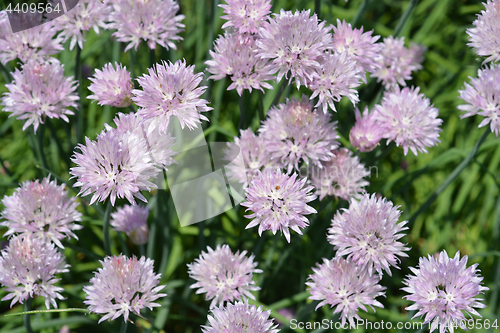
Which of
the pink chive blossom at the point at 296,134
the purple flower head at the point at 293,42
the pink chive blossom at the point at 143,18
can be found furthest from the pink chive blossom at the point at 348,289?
the pink chive blossom at the point at 143,18

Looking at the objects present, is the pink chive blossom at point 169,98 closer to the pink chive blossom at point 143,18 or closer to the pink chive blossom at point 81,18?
the pink chive blossom at point 143,18

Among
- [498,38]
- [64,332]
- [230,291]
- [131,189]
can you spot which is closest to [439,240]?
[498,38]

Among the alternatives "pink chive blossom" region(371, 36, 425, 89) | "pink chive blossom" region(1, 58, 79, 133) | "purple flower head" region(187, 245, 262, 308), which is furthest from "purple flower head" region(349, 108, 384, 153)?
"pink chive blossom" region(1, 58, 79, 133)

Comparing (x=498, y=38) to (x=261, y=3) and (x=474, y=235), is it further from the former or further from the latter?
(x=474, y=235)

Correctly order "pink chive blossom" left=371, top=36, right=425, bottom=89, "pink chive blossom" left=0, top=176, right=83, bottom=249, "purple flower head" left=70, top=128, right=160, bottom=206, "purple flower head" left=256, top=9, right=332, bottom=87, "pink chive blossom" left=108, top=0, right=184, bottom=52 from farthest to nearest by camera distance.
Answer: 1. "pink chive blossom" left=371, top=36, right=425, bottom=89
2. "pink chive blossom" left=108, top=0, right=184, bottom=52
3. "pink chive blossom" left=0, top=176, right=83, bottom=249
4. "purple flower head" left=256, top=9, right=332, bottom=87
5. "purple flower head" left=70, top=128, right=160, bottom=206

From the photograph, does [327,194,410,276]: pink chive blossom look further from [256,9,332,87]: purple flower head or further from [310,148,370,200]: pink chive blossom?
[256,9,332,87]: purple flower head
